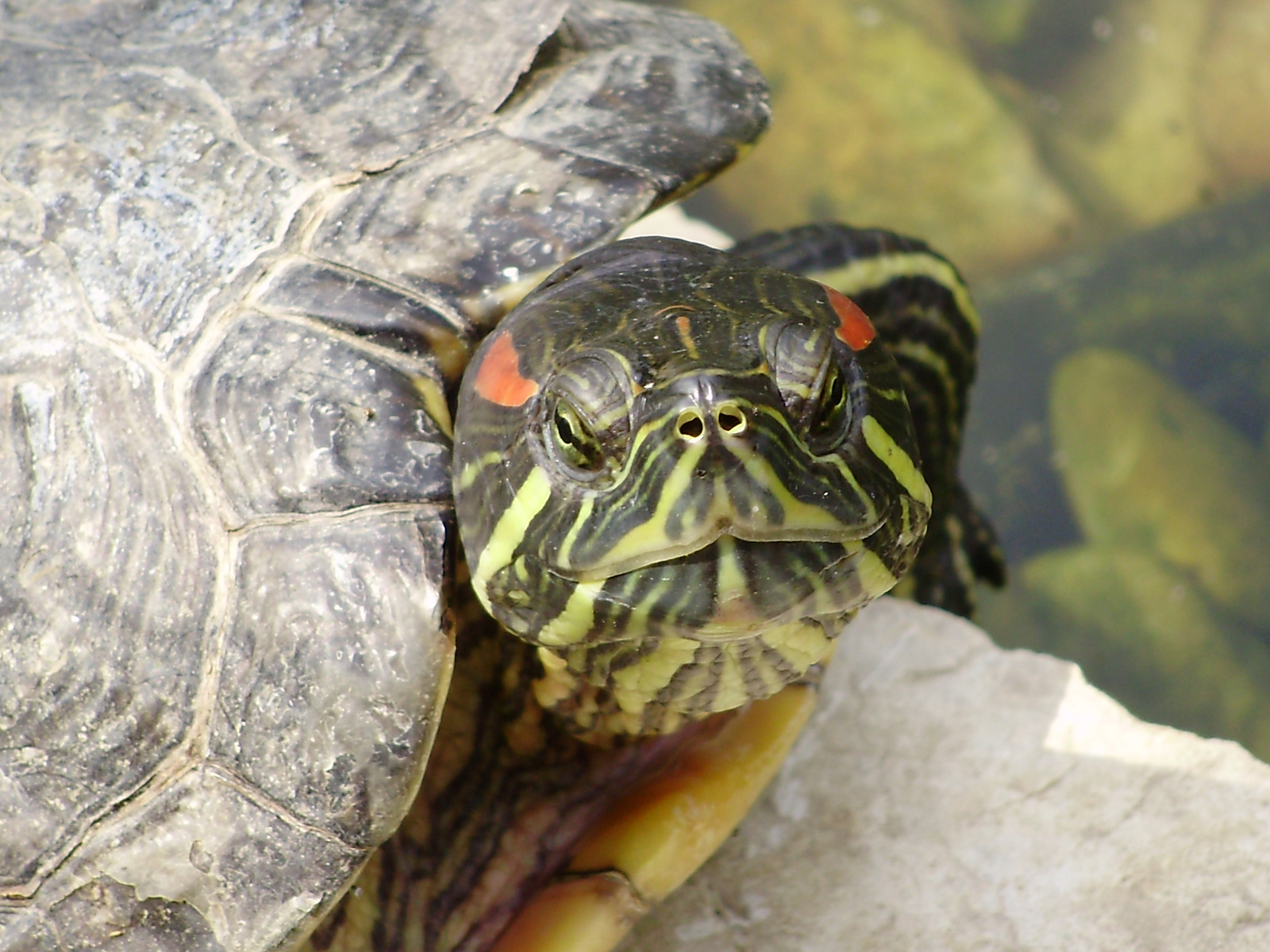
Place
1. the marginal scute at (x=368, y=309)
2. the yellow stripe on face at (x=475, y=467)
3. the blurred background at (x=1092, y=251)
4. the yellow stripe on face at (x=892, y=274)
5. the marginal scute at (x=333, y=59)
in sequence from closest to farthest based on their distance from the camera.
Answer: the yellow stripe on face at (x=475, y=467) → the marginal scute at (x=368, y=309) → the marginal scute at (x=333, y=59) → the yellow stripe on face at (x=892, y=274) → the blurred background at (x=1092, y=251)

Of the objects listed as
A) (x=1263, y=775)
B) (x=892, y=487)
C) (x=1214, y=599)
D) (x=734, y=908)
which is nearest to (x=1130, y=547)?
(x=1214, y=599)

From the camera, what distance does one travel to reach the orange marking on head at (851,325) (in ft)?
5.10

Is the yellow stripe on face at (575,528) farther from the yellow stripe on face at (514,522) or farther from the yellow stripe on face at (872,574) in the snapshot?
the yellow stripe on face at (872,574)

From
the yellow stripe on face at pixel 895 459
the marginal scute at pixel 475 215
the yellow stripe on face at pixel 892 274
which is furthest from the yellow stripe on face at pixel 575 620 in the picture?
the yellow stripe on face at pixel 892 274

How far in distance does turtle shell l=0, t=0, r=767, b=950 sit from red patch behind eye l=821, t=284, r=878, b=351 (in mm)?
354

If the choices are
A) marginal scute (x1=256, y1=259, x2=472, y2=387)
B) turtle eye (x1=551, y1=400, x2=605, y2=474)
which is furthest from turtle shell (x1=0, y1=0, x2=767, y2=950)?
turtle eye (x1=551, y1=400, x2=605, y2=474)

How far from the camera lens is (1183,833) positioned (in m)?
1.99

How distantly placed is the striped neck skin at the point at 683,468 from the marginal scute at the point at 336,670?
0.34ft

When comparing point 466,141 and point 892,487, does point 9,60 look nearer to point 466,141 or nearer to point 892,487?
point 466,141

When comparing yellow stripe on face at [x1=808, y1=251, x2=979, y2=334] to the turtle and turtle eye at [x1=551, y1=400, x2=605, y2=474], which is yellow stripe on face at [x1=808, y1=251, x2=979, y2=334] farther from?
turtle eye at [x1=551, y1=400, x2=605, y2=474]

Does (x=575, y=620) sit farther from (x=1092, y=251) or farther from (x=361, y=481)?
(x=1092, y=251)

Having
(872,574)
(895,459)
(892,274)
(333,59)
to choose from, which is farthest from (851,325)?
(333,59)

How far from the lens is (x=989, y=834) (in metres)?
2.05

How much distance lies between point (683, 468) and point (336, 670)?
0.56 m
